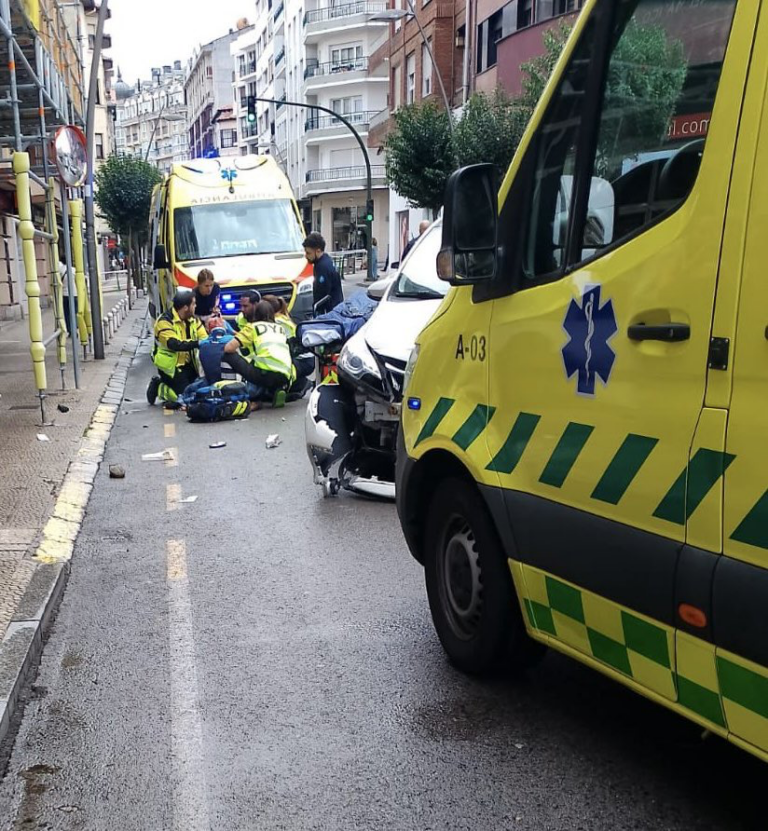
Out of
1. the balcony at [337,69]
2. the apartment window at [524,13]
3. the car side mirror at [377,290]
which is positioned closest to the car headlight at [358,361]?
the car side mirror at [377,290]

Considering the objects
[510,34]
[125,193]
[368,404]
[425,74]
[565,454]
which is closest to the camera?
[565,454]

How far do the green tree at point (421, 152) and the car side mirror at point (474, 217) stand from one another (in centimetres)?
2767

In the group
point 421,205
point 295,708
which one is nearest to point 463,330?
point 295,708

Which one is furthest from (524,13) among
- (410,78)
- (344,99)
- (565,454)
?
(344,99)

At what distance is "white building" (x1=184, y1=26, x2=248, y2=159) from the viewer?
11056 centimetres

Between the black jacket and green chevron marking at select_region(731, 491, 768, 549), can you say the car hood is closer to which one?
green chevron marking at select_region(731, 491, 768, 549)

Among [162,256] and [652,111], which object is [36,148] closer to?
[162,256]

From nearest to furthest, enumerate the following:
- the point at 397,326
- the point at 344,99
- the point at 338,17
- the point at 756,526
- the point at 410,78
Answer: the point at 756,526 < the point at 397,326 < the point at 410,78 < the point at 338,17 < the point at 344,99

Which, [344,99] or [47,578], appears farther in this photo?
[344,99]

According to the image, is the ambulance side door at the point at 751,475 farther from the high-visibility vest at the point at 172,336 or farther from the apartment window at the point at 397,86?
the apartment window at the point at 397,86

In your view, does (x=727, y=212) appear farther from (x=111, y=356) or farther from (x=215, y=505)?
(x=111, y=356)

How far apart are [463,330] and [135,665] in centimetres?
204

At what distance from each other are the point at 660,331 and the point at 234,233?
1371cm

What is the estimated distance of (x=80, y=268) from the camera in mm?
14727
